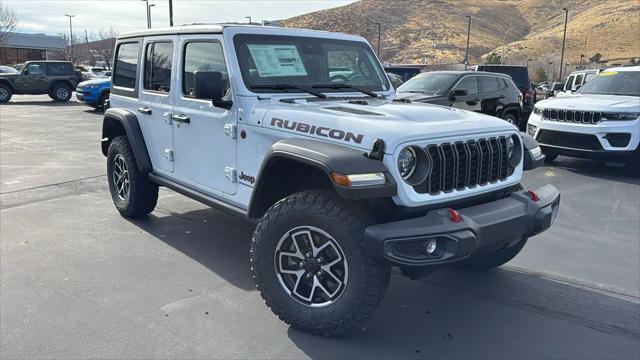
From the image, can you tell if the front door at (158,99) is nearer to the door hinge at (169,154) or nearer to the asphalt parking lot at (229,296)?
the door hinge at (169,154)

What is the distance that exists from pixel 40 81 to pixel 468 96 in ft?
60.7

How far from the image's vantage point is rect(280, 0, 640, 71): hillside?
8638 cm

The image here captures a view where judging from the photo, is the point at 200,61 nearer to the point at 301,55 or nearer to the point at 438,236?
the point at 301,55

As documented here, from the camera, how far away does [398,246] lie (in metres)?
2.81

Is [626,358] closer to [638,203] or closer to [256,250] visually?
[256,250]

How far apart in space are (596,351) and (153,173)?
396cm

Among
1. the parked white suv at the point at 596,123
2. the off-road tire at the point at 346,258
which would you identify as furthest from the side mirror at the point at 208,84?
the parked white suv at the point at 596,123

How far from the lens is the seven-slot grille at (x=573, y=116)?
838cm

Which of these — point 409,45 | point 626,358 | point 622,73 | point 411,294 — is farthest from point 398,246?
point 409,45

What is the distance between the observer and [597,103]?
8.48m

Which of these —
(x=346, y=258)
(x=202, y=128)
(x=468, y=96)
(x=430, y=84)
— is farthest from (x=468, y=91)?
(x=346, y=258)

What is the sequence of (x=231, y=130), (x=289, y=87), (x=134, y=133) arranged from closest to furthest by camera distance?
1. (x=231, y=130)
2. (x=289, y=87)
3. (x=134, y=133)

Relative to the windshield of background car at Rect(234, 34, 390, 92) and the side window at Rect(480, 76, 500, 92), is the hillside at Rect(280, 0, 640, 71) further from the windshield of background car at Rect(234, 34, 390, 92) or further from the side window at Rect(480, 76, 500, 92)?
the windshield of background car at Rect(234, 34, 390, 92)

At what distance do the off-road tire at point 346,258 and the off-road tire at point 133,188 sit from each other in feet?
7.93
